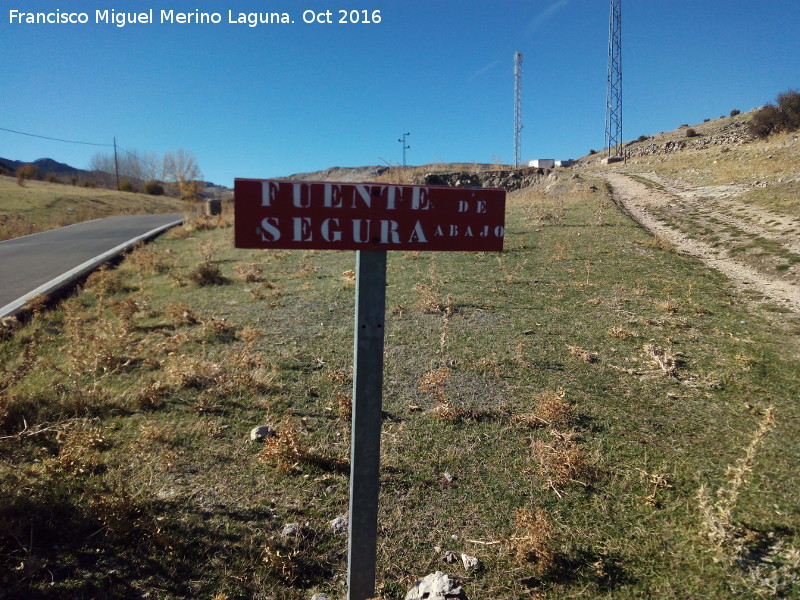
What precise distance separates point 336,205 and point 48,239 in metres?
18.2

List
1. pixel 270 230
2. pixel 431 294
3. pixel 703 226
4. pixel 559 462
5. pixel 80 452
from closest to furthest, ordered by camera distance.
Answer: pixel 270 230 → pixel 80 452 → pixel 559 462 → pixel 431 294 → pixel 703 226

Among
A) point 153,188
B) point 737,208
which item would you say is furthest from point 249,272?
point 153,188

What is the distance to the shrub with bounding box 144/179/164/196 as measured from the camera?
68812 mm

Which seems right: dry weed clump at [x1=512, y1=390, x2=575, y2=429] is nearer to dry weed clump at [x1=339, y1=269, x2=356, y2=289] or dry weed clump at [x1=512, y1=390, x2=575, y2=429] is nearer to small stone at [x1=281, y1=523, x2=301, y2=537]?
small stone at [x1=281, y1=523, x2=301, y2=537]

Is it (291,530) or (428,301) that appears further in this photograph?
(428,301)

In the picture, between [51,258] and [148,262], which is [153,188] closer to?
[51,258]

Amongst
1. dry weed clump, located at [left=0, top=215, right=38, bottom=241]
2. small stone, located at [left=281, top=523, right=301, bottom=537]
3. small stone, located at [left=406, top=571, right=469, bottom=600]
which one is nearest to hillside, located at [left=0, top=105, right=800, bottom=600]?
small stone, located at [left=281, top=523, right=301, bottom=537]

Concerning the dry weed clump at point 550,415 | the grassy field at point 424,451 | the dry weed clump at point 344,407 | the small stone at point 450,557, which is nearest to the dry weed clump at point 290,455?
the grassy field at point 424,451

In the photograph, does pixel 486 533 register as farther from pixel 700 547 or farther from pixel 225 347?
pixel 225 347

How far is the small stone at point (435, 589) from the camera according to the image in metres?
2.25

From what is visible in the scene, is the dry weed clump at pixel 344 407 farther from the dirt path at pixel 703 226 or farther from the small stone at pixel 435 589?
the dirt path at pixel 703 226

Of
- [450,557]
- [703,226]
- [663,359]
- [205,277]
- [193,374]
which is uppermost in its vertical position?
[703,226]

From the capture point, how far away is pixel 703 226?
516 inches

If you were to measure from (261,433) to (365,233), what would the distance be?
246 centimetres
